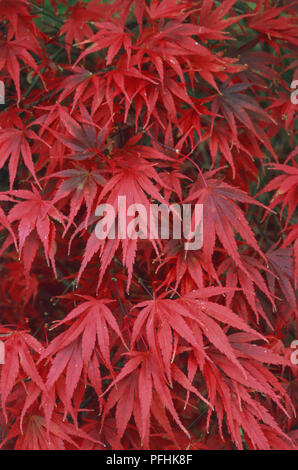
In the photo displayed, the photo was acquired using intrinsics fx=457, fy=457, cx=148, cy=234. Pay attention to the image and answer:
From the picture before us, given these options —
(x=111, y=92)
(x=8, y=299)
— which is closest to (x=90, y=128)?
(x=111, y=92)

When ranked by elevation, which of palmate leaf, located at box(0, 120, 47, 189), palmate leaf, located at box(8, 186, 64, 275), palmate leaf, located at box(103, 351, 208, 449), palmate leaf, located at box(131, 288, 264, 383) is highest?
palmate leaf, located at box(0, 120, 47, 189)

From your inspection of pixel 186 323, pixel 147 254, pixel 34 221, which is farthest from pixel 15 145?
pixel 186 323

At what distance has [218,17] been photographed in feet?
2.81

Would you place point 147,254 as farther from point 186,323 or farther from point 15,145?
point 15,145

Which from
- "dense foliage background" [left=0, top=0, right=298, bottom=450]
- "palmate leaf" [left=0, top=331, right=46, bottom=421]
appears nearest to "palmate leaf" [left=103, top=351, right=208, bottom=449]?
"dense foliage background" [left=0, top=0, right=298, bottom=450]

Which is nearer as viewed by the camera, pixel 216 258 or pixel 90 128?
pixel 90 128

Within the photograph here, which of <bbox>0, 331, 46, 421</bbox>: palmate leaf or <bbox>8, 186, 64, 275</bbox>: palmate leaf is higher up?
<bbox>8, 186, 64, 275</bbox>: palmate leaf

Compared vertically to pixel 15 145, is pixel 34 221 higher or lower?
lower

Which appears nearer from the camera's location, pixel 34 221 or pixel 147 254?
pixel 34 221

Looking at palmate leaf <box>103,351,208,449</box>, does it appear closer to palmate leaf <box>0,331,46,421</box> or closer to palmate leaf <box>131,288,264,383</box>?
palmate leaf <box>131,288,264,383</box>

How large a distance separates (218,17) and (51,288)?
2.89 ft

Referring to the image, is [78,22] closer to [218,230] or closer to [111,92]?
[111,92]

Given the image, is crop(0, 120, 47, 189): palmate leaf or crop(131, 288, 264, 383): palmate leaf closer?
crop(131, 288, 264, 383): palmate leaf

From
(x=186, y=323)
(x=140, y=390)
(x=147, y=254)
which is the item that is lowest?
(x=140, y=390)
